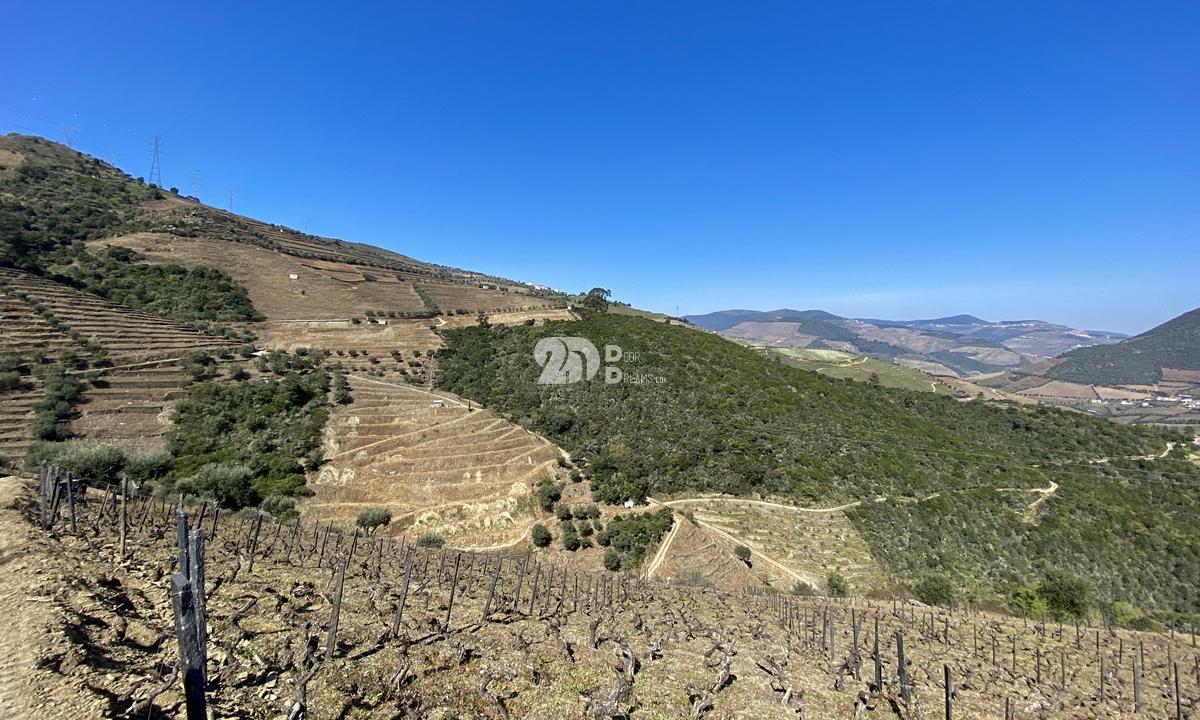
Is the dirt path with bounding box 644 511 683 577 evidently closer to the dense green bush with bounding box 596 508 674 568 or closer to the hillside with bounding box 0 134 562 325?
the dense green bush with bounding box 596 508 674 568

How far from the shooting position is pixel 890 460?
36.9 metres

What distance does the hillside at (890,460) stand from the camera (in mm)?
29469

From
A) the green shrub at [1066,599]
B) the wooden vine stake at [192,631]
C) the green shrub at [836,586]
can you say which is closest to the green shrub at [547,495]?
the green shrub at [836,586]

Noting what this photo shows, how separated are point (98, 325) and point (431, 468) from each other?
103 feet

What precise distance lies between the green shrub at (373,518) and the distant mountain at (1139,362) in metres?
241

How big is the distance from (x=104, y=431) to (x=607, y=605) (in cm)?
3232

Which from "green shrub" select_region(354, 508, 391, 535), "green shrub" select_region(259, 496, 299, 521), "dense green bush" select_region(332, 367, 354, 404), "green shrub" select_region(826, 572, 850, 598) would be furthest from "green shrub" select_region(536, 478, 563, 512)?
"dense green bush" select_region(332, 367, 354, 404)

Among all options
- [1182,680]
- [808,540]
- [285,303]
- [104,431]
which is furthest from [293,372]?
[1182,680]

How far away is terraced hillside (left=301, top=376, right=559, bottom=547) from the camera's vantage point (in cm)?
2714

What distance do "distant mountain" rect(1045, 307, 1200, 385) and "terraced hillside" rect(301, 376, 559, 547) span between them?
23221 centimetres

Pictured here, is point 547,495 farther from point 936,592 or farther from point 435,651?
point 936,592

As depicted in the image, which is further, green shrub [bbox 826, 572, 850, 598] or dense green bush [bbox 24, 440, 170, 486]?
green shrub [bbox 826, 572, 850, 598]

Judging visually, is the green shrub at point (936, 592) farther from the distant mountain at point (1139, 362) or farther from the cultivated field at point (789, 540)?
the distant mountain at point (1139, 362)

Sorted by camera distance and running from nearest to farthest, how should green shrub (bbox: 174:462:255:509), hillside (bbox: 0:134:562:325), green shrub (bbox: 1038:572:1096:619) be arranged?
green shrub (bbox: 1038:572:1096:619)
green shrub (bbox: 174:462:255:509)
hillside (bbox: 0:134:562:325)
